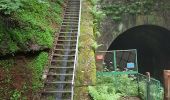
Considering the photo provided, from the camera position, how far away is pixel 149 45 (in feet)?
77.1

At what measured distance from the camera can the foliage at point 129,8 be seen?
17297mm

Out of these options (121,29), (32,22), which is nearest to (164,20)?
(121,29)

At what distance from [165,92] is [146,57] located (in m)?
12.8

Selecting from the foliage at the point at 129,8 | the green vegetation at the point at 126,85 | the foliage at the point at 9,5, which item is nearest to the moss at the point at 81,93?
the foliage at the point at 9,5

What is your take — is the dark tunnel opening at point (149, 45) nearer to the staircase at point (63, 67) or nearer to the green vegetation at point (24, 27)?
the staircase at point (63, 67)

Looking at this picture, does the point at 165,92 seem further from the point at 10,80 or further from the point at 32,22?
the point at 10,80

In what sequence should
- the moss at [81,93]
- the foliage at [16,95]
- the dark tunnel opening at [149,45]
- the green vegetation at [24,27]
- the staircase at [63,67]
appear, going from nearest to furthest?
the foliage at [16,95], the staircase at [63,67], the moss at [81,93], the green vegetation at [24,27], the dark tunnel opening at [149,45]

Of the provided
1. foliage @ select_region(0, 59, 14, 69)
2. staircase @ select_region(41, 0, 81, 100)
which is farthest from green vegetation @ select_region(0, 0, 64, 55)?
staircase @ select_region(41, 0, 81, 100)

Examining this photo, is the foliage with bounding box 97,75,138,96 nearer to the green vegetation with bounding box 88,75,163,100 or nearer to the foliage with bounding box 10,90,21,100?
the green vegetation with bounding box 88,75,163,100

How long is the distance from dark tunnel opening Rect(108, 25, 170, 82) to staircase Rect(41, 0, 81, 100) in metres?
9.61

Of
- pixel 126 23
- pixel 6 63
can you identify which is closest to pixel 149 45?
pixel 126 23

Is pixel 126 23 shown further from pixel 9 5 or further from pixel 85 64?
pixel 9 5

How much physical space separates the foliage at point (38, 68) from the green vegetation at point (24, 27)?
0.74 feet

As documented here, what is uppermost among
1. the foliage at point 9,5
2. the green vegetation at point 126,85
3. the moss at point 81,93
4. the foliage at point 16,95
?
the foliage at point 9,5
